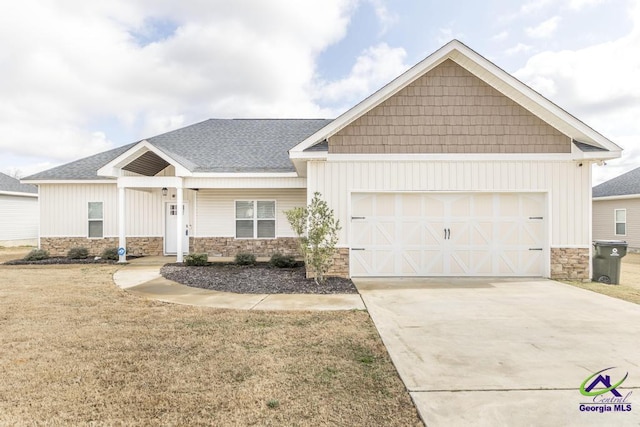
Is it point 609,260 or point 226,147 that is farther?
point 226,147

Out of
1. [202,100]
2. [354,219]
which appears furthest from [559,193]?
[202,100]

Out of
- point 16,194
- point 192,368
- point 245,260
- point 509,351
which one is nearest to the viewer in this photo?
point 192,368

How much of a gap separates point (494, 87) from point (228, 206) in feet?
33.7

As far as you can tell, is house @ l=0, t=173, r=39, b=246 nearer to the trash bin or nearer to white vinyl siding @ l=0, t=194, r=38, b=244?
white vinyl siding @ l=0, t=194, r=38, b=244

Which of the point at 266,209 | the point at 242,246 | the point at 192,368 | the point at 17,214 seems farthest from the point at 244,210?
the point at 17,214

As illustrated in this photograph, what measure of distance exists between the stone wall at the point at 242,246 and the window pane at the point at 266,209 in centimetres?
105

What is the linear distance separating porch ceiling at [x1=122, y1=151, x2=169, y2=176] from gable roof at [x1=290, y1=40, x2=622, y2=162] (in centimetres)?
664

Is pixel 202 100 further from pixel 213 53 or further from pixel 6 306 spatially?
pixel 6 306

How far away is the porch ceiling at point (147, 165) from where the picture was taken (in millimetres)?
11914

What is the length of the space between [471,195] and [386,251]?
2.87 metres

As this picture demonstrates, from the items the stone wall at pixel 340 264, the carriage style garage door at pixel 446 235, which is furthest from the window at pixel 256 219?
the carriage style garage door at pixel 446 235

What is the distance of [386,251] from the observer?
29.8 ft

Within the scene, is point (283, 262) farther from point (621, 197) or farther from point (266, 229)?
point (621, 197)

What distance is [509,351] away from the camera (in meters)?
4.14
